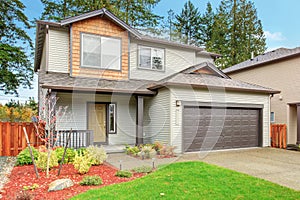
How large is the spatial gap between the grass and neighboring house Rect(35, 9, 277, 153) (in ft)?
13.7

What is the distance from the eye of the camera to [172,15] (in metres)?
28.1

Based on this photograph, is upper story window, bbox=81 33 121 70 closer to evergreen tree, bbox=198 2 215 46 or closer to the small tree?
the small tree

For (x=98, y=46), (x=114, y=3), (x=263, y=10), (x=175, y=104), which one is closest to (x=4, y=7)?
(x=114, y=3)

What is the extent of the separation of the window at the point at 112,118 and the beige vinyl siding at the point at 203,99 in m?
3.21

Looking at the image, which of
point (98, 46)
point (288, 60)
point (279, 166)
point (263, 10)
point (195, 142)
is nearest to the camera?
point (279, 166)

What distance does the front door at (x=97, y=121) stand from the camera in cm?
1094

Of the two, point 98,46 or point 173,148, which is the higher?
point 98,46

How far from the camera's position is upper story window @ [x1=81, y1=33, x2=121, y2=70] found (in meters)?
10.9

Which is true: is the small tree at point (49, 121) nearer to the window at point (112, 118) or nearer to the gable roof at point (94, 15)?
the window at point (112, 118)

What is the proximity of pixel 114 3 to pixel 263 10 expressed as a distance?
16.0 meters

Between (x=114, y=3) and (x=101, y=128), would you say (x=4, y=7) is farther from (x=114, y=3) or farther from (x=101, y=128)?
(x=101, y=128)

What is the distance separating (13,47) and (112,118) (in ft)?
42.7

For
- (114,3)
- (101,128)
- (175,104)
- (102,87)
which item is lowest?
(101,128)

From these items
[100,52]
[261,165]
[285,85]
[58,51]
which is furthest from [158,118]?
[285,85]
